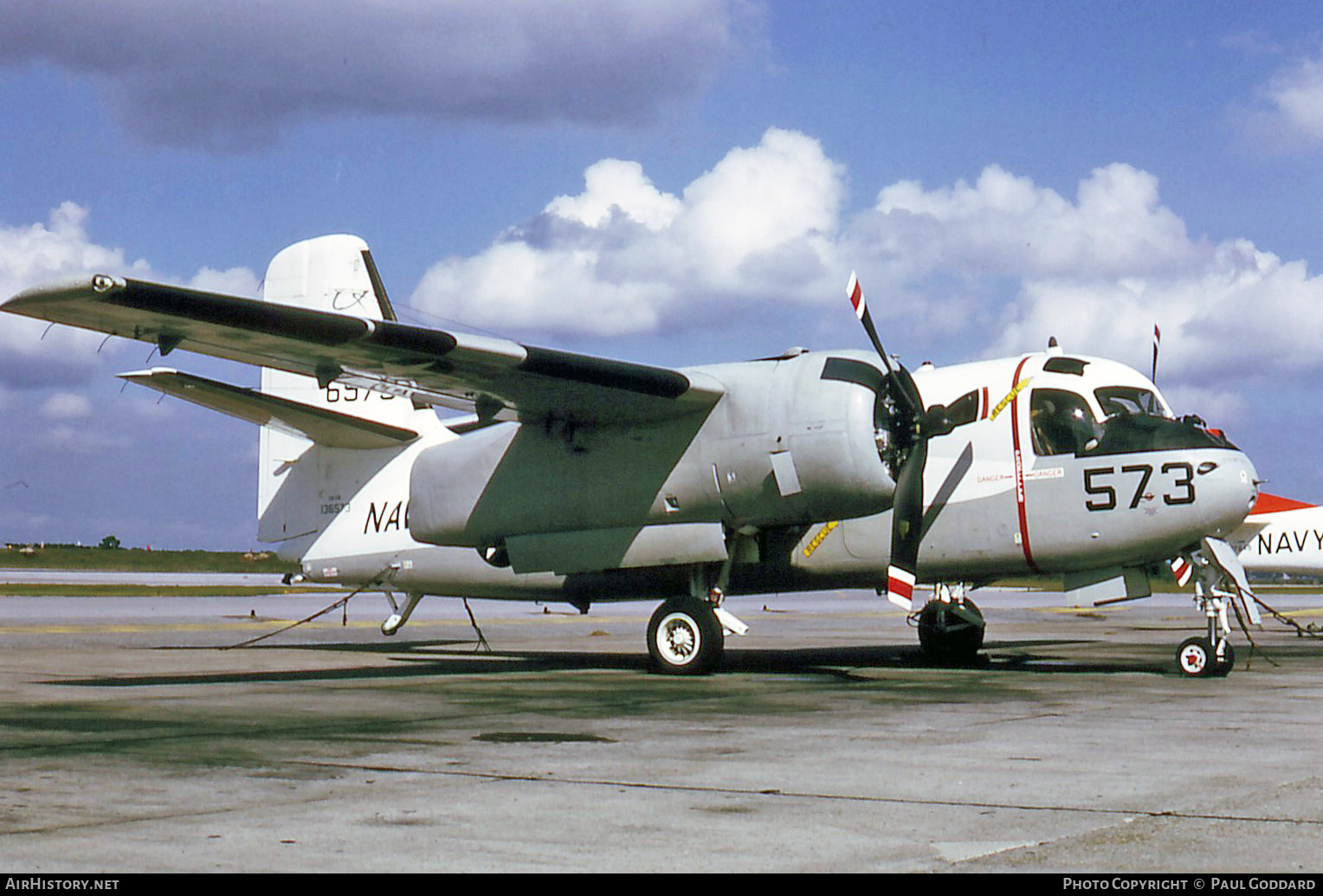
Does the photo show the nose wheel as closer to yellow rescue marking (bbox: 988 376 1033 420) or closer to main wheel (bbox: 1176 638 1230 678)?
main wheel (bbox: 1176 638 1230 678)

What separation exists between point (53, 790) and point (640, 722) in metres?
5.14

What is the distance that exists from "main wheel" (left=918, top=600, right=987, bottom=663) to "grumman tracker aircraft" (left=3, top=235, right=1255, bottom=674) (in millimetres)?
2367

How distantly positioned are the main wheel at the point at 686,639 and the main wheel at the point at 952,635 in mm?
4457

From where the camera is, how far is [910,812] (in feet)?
23.7

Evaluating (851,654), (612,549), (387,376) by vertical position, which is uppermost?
(387,376)

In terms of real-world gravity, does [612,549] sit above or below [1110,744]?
above

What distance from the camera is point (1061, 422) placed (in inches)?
671

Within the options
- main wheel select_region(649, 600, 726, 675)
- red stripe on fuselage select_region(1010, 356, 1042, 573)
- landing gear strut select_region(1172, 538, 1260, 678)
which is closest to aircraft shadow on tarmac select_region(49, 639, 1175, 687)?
main wheel select_region(649, 600, 726, 675)

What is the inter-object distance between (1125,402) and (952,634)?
4.84 metres

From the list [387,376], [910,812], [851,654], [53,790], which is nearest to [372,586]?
[387,376]

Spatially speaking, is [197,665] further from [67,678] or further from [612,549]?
[612,549]

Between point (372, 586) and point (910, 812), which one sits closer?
point (910, 812)

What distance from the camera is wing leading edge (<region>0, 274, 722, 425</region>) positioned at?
1289 cm

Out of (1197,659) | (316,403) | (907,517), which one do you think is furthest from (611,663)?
(1197,659)
